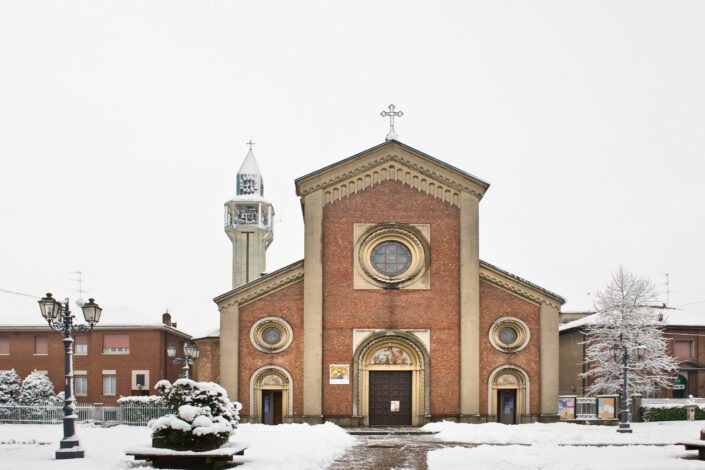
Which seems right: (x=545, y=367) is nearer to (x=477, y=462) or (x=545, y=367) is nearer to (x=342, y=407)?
(x=342, y=407)

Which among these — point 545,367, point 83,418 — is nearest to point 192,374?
point 83,418

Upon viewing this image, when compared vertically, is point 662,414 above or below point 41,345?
below

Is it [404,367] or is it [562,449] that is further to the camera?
[404,367]

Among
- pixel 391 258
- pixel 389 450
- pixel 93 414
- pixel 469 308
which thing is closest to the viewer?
pixel 389 450

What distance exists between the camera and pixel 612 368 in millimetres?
39625

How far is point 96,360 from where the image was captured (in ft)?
161

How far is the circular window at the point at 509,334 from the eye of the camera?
33.5 m

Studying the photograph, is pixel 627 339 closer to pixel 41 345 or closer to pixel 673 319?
pixel 673 319

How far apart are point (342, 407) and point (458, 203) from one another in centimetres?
Result: 1067

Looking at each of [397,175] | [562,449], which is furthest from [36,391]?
[562,449]

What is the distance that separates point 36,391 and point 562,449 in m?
32.6

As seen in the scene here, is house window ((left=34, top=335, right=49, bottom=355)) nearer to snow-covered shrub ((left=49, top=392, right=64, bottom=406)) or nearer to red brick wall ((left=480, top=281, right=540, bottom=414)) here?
snow-covered shrub ((left=49, top=392, right=64, bottom=406))

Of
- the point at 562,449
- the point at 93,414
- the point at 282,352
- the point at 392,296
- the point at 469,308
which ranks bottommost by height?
the point at 93,414

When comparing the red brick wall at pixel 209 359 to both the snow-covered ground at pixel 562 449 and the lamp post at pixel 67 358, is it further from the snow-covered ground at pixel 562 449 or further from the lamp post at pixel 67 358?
the lamp post at pixel 67 358
